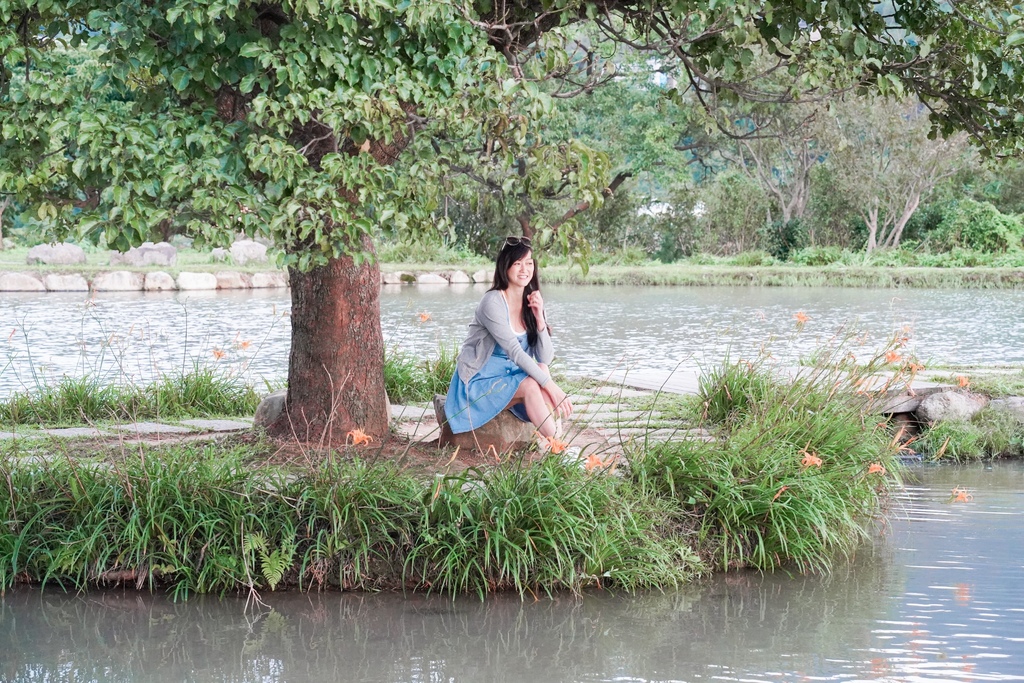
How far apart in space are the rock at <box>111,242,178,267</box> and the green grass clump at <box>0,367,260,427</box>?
19482mm

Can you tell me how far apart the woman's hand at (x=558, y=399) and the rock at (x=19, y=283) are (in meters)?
19.6

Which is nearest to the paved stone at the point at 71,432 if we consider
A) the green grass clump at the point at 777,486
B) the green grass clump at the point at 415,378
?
the green grass clump at the point at 415,378

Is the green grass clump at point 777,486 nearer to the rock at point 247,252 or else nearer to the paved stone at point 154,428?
the paved stone at point 154,428

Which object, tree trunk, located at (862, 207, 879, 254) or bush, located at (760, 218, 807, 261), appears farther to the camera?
bush, located at (760, 218, 807, 261)

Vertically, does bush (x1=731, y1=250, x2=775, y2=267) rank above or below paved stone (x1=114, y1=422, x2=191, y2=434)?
above

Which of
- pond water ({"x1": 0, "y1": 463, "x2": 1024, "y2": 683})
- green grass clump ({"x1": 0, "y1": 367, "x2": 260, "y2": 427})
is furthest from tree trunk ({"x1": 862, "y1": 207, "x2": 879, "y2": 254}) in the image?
pond water ({"x1": 0, "y1": 463, "x2": 1024, "y2": 683})

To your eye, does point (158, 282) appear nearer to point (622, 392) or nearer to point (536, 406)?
point (622, 392)

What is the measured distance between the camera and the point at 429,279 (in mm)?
27062

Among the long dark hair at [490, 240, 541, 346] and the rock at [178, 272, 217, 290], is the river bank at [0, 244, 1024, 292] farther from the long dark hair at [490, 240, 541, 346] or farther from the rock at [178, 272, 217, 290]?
the long dark hair at [490, 240, 541, 346]

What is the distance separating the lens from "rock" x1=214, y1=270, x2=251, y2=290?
24438mm

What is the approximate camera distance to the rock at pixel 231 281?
24.4 meters

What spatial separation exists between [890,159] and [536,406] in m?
24.5

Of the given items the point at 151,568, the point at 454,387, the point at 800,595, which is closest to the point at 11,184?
the point at 151,568

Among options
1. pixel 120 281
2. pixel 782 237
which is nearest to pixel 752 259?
pixel 782 237
